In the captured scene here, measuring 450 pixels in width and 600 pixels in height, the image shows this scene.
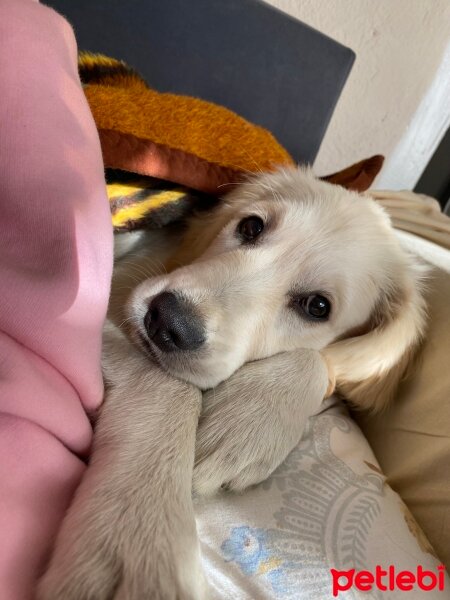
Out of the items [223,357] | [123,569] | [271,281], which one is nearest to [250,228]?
[271,281]

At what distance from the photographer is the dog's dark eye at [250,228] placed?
856 mm

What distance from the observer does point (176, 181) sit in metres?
0.85

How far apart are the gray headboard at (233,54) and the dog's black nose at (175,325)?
896mm

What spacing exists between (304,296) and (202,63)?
873 millimetres

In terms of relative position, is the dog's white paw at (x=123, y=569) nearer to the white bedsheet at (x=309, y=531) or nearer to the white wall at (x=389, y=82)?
the white bedsheet at (x=309, y=531)

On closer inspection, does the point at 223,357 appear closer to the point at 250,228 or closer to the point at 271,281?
the point at 271,281

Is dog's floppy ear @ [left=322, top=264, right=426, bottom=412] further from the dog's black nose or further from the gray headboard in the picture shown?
the gray headboard

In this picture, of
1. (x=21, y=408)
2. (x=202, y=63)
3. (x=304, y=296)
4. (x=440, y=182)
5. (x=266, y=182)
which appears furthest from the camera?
(x=440, y=182)

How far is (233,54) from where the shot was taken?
1398mm

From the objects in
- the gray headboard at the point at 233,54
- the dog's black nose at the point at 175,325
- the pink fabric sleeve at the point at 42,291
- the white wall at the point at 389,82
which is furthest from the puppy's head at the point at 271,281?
the white wall at the point at 389,82

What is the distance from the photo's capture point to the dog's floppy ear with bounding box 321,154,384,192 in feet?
3.31

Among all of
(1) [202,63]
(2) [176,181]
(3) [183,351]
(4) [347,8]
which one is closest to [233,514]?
(3) [183,351]

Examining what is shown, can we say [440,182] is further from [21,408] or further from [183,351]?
[21,408]

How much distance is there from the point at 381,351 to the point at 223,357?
291 mm
